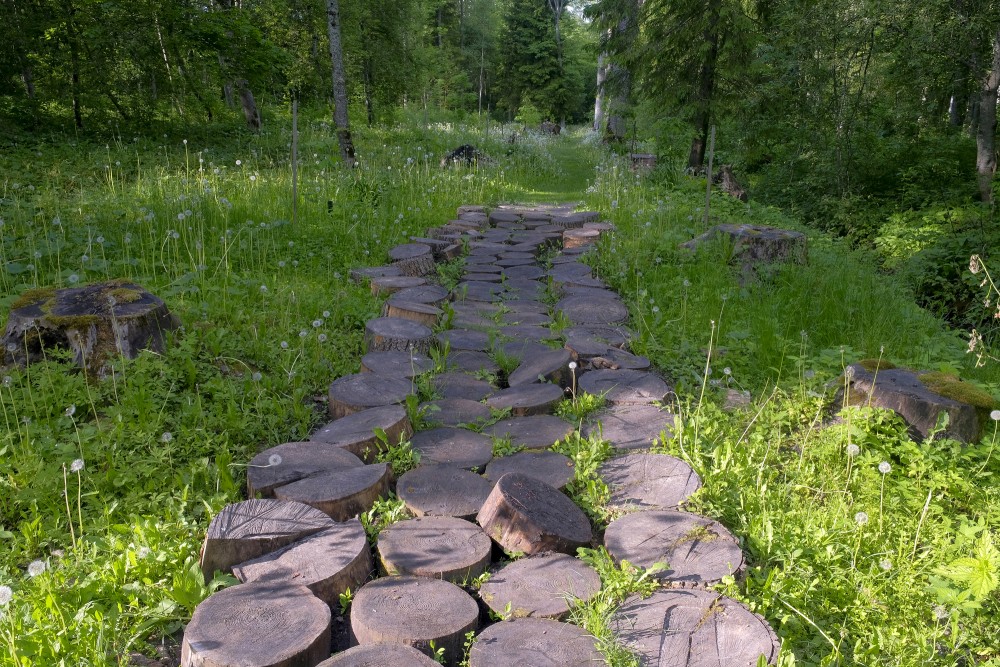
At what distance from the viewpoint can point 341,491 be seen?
266 cm

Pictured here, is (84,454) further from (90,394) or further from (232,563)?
(232,563)

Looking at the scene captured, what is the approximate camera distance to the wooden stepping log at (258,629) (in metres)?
1.81

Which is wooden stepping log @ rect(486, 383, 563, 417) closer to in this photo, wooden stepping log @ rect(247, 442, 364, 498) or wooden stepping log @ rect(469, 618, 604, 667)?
wooden stepping log @ rect(247, 442, 364, 498)

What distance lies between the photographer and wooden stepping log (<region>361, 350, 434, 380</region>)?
390 cm

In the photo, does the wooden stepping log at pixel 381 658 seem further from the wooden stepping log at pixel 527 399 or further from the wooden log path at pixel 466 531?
the wooden stepping log at pixel 527 399

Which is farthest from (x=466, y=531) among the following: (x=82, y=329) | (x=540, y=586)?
(x=82, y=329)

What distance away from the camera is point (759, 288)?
19.3ft

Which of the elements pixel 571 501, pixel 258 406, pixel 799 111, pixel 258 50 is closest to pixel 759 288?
pixel 571 501

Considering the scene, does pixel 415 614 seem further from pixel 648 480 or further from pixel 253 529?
pixel 648 480

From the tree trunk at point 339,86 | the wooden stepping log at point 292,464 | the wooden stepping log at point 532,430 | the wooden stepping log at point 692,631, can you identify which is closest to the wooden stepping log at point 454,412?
the wooden stepping log at point 532,430

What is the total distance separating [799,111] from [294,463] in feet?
40.9

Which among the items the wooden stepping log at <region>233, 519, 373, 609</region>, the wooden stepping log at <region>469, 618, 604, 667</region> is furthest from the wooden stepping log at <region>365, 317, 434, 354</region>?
the wooden stepping log at <region>469, 618, 604, 667</region>

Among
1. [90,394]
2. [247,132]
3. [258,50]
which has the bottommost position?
[90,394]

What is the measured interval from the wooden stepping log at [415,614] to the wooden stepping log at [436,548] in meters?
0.08
